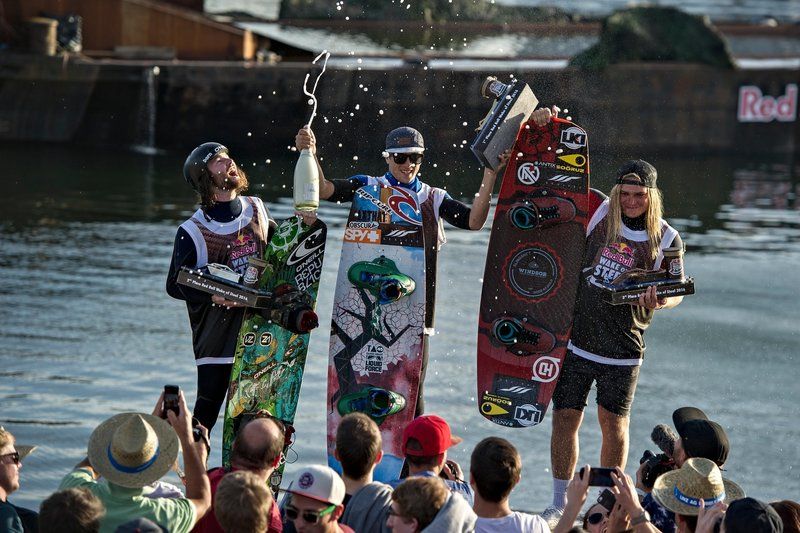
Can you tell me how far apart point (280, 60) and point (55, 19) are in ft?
→ 17.0

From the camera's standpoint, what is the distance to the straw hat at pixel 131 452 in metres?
4.68

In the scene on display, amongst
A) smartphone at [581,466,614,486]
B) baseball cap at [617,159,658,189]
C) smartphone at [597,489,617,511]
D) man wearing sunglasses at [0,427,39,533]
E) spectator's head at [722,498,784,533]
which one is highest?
baseball cap at [617,159,658,189]

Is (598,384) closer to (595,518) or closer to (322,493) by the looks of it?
(595,518)

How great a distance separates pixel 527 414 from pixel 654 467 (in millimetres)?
1401

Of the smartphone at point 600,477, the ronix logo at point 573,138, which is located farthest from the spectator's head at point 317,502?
the ronix logo at point 573,138

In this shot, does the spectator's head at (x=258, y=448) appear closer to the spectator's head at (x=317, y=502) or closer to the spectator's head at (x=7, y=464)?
the spectator's head at (x=317, y=502)

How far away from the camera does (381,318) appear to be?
7398 mm

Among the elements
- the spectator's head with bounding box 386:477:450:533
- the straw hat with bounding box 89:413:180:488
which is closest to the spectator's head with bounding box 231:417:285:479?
the straw hat with bounding box 89:413:180:488

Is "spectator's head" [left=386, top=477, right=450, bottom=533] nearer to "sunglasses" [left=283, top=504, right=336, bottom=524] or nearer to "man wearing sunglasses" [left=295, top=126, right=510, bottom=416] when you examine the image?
"sunglasses" [left=283, top=504, right=336, bottom=524]

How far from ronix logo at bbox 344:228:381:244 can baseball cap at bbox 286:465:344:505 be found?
2832 mm

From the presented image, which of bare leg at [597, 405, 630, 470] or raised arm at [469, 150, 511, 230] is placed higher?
raised arm at [469, 150, 511, 230]

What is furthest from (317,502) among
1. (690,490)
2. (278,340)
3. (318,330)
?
(318,330)

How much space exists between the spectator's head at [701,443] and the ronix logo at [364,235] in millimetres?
2303

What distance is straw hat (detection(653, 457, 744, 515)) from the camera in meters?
4.86
